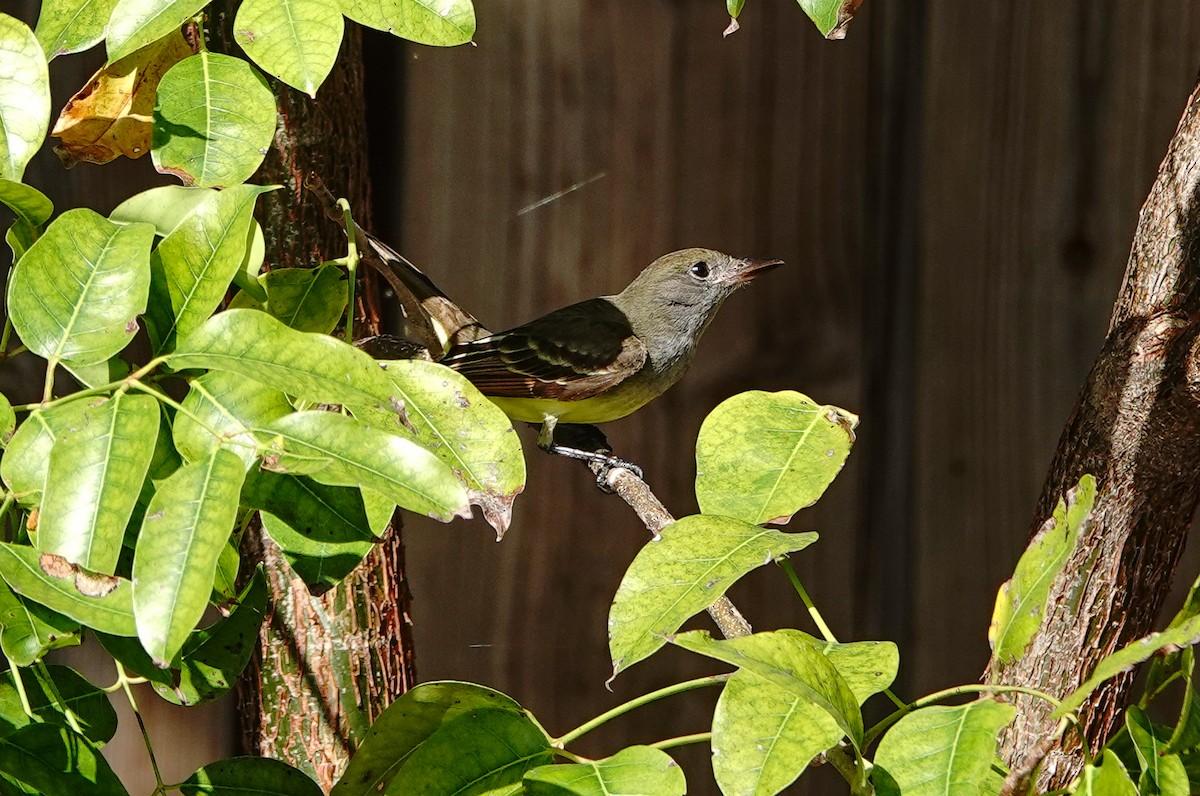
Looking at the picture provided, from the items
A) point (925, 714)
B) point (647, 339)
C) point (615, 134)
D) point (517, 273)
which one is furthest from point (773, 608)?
point (925, 714)

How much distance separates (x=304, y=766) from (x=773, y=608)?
52.2 inches

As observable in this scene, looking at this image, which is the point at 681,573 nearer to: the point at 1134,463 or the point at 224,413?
the point at 224,413

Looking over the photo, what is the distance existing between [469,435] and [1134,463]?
1109 millimetres

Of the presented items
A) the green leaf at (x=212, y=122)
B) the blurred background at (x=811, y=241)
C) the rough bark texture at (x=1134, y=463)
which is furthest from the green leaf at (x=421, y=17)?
the blurred background at (x=811, y=241)

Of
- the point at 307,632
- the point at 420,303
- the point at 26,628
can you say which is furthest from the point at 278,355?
the point at 420,303

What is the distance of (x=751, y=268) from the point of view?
266 cm

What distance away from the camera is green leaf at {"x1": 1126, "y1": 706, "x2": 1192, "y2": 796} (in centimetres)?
79

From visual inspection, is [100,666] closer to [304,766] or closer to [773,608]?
[304,766]

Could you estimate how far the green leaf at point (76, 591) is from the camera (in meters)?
0.70

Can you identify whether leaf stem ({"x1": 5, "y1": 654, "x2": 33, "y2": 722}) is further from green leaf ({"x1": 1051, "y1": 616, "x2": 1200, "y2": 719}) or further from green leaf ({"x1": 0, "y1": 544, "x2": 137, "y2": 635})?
green leaf ({"x1": 1051, "y1": 616, "x2": 1200, "y2": 719})

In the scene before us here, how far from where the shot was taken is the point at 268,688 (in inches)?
70.9

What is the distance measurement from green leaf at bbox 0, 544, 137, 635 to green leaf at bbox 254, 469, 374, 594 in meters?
0.13

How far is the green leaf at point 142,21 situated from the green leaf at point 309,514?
33 centimetres

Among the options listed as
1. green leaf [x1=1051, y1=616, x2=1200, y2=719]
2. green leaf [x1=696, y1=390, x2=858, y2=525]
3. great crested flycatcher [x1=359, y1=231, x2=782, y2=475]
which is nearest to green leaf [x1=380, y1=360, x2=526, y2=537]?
green leaf [x1=696, y1=390, x2=858, y2=525]
